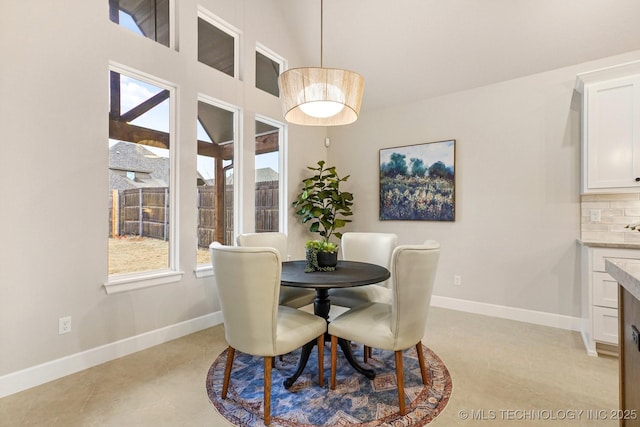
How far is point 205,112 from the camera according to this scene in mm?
3410

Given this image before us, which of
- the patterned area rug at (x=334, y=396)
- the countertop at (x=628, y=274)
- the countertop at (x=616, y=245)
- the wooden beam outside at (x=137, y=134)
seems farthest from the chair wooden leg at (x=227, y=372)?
the countertop at (x=616, y=245)

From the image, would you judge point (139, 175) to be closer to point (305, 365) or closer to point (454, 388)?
point (305, 365)

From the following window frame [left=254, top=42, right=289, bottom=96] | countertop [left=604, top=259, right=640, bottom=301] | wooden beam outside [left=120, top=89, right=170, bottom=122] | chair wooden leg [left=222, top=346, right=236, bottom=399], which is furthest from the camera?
window frame [left=254, top=42, right=289, bottom=96]

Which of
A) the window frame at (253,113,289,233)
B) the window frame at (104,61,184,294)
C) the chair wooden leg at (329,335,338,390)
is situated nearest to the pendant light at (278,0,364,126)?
Result: the window frame at (104,61,184,294)

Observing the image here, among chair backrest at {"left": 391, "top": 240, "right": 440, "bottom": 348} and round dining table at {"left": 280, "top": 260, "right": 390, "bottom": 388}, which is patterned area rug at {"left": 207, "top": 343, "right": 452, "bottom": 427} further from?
chair backrest at {"left": 391, "top": 240, "right": 440, "bottom": 348}

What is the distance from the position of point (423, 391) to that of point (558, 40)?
3.53 m

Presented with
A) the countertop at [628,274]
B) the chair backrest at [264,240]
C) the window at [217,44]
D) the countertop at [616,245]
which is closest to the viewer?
the countertop at [628,274]

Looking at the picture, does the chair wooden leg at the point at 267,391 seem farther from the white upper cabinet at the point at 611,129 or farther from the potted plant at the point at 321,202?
the white upper cabinet at the point at 611,129

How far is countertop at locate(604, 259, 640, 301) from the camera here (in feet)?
3.04

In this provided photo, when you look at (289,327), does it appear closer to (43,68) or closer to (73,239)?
(73,239)

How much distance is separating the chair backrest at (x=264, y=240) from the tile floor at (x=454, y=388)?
950mm

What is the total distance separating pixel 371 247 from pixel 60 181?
2.57 metres

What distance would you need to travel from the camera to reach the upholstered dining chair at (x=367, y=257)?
267 centimetres

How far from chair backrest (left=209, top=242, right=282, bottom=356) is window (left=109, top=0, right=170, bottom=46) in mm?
2292
